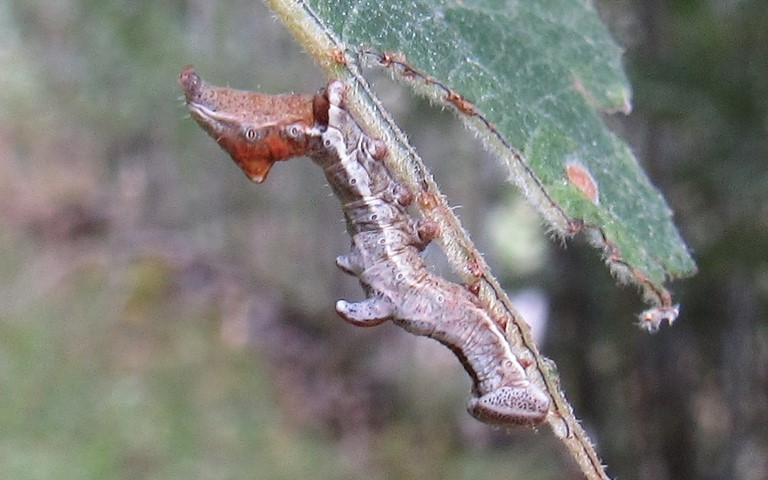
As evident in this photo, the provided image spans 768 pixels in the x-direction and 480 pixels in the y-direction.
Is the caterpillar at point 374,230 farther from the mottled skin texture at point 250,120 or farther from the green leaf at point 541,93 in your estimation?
the green leaf at point 541,93

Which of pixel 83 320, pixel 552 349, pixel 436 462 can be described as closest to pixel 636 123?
pixel 552 349

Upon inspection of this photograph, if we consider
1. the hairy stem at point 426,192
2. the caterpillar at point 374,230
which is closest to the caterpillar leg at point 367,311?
the caterpillar at point 374,230

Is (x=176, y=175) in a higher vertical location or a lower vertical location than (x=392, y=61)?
lower

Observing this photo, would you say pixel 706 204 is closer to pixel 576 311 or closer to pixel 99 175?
pixel 576 311

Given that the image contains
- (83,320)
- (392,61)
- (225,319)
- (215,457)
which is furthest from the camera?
(225,319)

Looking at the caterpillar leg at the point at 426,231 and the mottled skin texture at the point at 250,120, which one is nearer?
the caterpillar leg at the point at 426,231

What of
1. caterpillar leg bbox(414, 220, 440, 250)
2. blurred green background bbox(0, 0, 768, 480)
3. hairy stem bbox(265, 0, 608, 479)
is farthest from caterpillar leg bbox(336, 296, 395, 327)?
→ blurred green background bbox(0, 0, 768, 480)
